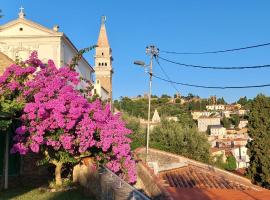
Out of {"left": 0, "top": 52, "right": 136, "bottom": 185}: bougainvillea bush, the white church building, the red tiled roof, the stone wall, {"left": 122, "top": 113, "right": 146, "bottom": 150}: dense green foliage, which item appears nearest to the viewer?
the stone wall

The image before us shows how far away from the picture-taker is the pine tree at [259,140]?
22797 mm

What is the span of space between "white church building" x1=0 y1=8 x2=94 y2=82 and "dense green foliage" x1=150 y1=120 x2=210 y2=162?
949 centimetres

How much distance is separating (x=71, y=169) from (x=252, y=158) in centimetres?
1356

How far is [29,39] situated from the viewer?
118 ft

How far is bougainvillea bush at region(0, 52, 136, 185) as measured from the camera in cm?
1152

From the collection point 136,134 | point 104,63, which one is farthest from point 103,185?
point 104,63

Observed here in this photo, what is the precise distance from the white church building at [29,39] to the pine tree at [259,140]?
16442 mm

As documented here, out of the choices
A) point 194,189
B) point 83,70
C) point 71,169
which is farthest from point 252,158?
point 83,70

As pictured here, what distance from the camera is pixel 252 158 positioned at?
23.9 metres

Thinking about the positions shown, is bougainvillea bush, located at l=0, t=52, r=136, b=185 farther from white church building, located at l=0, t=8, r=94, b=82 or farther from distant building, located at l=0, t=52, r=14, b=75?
white church building, located at l=0, t=8, r=94, b=82

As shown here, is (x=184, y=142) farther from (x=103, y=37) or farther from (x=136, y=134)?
(x=103, y=37)

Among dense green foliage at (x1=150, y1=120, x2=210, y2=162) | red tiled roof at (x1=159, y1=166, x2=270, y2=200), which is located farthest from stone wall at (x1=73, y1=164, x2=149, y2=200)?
dense green foliage at (x1=150, y1=120, x2=210, y2=162)

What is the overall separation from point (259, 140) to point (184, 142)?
866 centimetres

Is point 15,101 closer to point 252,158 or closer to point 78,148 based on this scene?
point 78,148
